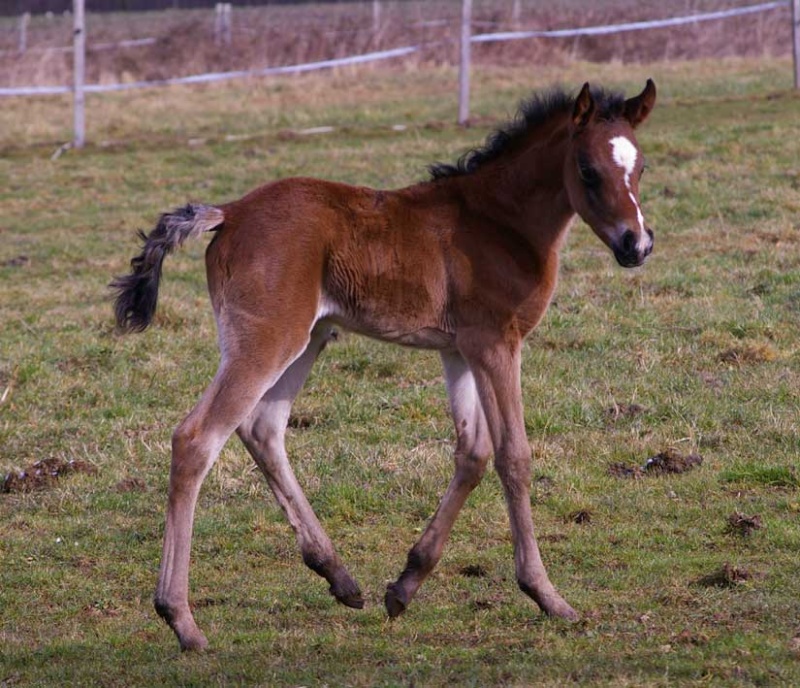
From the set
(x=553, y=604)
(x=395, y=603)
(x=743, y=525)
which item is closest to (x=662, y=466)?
(x=743, y=525)

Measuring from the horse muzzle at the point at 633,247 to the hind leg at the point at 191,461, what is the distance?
1399 millimetres

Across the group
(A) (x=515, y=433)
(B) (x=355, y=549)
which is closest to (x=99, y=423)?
(B) (x=355, y=549)

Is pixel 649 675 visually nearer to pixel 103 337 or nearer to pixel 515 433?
pixel 515 433

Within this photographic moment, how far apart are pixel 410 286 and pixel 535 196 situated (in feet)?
2.17

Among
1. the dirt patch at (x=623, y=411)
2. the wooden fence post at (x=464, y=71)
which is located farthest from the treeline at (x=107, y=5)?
the dirt patch at (x=623, y=411)

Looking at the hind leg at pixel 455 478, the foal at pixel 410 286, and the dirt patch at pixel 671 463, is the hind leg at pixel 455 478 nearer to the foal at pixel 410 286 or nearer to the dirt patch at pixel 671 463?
the foal at pixel 410 286

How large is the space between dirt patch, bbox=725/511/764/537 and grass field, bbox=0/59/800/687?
1 centimetres

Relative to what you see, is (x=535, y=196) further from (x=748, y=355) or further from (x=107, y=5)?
(x=107, y=5)

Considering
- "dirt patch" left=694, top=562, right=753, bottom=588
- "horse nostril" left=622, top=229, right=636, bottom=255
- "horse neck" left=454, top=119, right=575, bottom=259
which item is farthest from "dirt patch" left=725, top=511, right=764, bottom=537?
"horse nostril" left=622, top=229, right=636, bottom=255

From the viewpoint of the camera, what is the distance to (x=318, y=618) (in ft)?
17.9

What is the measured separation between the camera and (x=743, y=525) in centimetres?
607

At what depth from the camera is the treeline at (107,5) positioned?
130ft

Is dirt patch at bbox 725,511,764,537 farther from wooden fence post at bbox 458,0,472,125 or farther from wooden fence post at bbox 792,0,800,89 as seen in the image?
wooden fence post at bbox 792,0,800,89

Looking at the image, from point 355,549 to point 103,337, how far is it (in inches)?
148
